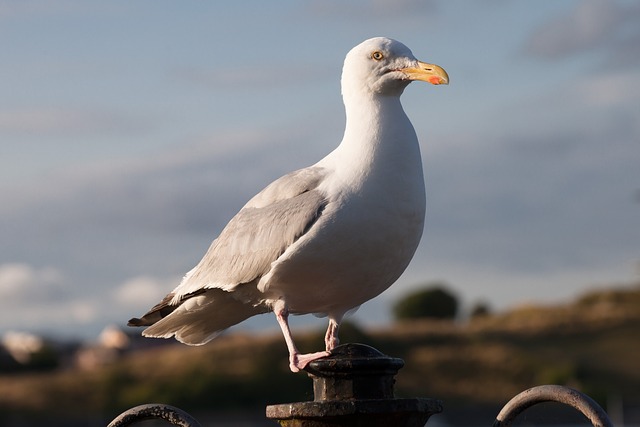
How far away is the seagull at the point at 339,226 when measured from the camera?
5621 mm

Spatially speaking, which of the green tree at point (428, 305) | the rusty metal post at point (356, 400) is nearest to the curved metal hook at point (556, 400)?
the rusty metal post at point (356, 400)

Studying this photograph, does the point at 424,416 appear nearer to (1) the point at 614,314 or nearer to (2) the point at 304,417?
(2) the point at 304,417

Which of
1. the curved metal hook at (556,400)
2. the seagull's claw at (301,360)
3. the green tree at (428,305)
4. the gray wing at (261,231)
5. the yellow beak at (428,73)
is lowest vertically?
the curved metal hook at (556,400)

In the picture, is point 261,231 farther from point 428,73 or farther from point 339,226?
point 428,73

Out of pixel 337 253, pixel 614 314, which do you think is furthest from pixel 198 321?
pixel 614 314

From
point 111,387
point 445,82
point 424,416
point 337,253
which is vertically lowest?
point 424,416

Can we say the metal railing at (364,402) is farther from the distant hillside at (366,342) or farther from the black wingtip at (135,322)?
the distant hillside at (366,342)

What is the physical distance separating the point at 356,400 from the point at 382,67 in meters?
2.03

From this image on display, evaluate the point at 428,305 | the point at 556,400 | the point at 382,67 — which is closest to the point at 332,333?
the point at 382,67

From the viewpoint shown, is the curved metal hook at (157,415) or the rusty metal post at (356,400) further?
the curved metal hook at (157,415)

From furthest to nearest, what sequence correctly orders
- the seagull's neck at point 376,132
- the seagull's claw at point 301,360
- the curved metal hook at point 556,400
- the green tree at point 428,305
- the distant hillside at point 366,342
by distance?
the green tree at point 428,305 < the distant hillside at point 366,342 < the seagull's neck at point 376,132 < the seagull's claw at point 301,360 < the curved metal hook at point 556,400

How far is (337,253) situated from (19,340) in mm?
56747

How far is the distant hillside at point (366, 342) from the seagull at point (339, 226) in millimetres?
33443

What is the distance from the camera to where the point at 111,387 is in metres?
45.3
